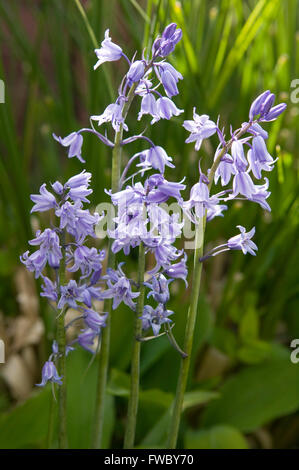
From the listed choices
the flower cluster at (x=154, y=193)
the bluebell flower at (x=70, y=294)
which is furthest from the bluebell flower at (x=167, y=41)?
the bluebell flower at (x=70, y=294)

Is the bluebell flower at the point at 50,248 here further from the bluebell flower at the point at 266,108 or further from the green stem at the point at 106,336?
the bluebell flower at the point at 266,108

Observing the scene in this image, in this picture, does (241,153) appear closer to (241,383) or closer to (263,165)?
(263,165)

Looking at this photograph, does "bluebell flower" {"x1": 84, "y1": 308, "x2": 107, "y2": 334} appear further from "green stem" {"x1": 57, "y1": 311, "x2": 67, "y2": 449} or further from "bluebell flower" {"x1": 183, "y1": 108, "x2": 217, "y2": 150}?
"bluebell flower" {"x1": 183, "y1": 108, "x2": 217, "y2": 150}

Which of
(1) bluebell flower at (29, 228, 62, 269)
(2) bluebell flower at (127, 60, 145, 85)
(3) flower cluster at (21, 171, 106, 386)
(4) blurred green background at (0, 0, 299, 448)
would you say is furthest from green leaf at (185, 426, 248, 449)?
(2) bluebell flower at (127, 60, 145, 85)

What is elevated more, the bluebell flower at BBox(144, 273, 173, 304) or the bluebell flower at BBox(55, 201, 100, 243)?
the bluebell flower at BBox(55, 201, 100, 243)
